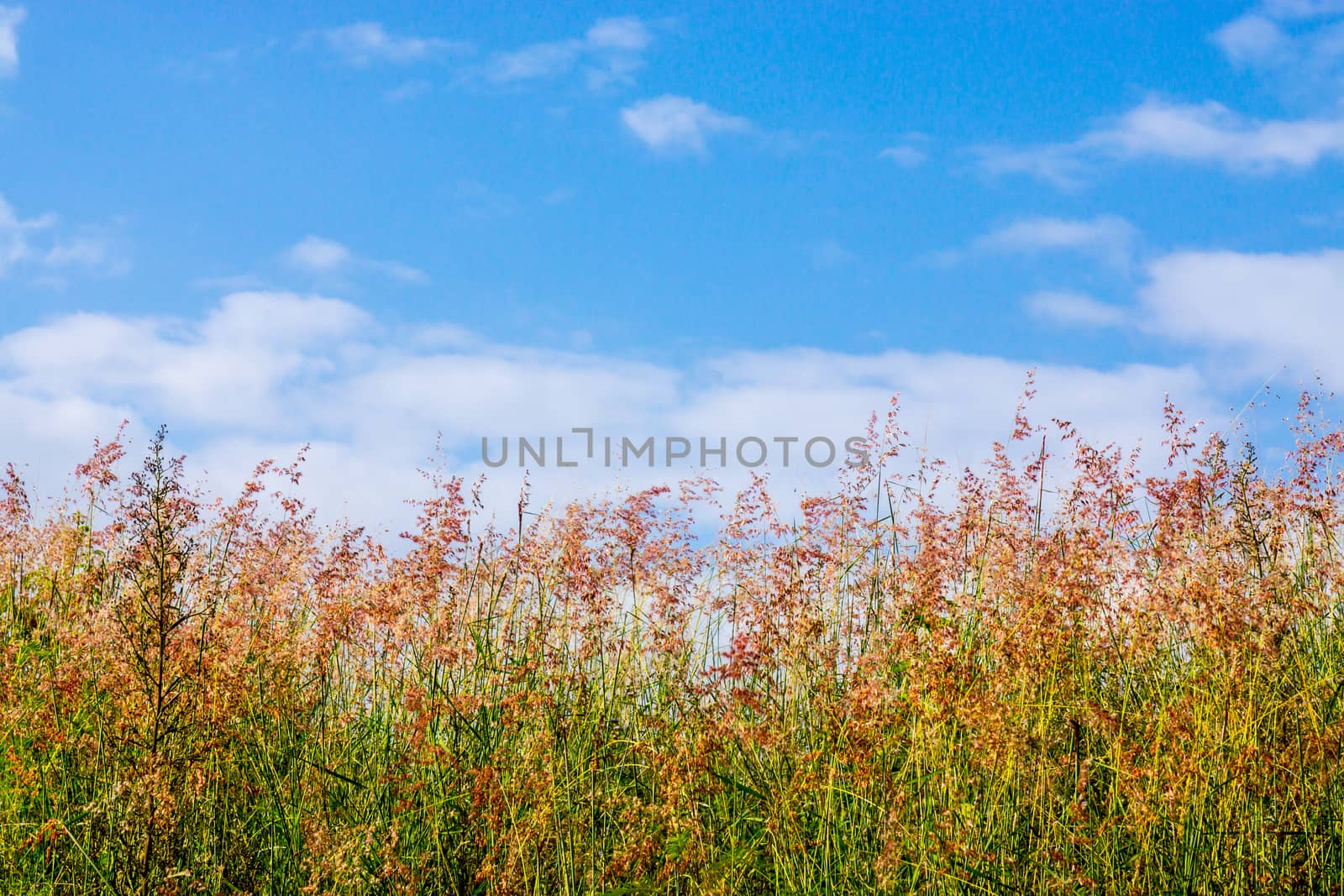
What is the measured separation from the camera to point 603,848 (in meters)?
3.59

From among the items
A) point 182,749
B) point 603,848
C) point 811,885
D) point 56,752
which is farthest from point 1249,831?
point 56,752

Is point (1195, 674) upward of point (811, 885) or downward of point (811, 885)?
upward

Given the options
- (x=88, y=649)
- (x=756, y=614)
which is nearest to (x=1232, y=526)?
(x=756, y=614)

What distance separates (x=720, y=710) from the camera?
159 inches

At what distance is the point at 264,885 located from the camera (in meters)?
3.76

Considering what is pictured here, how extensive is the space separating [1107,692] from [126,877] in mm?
3430

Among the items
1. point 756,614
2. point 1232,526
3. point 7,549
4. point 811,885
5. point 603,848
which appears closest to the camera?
point 811,885

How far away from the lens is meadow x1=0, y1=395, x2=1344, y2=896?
10.6ft

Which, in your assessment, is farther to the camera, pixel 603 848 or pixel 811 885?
pixel 603 848

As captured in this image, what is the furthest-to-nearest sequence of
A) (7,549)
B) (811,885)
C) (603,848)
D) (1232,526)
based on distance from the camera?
(7,549), (1232,526), (603,848), (811,885)

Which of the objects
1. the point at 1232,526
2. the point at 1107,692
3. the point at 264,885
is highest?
the point at 1232,526

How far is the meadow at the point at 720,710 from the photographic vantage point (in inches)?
128

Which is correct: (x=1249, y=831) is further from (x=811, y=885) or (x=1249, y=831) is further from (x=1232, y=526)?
(x=1232, y=526)

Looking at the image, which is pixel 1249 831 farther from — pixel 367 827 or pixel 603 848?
pixel 367 827
